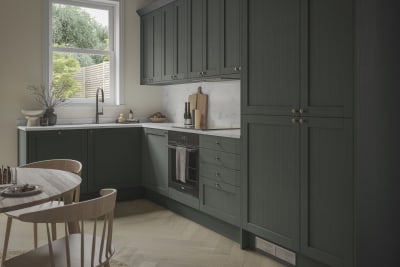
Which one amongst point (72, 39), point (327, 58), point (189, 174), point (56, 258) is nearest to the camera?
point (56, 258)

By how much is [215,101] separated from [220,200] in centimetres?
140

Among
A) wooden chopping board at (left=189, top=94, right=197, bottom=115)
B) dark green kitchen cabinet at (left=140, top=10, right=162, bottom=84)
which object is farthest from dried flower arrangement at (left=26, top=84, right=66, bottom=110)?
wooden chopping board at (left=189, top=94, right=197, bottom=115)

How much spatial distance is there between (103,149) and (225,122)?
4.80 feet

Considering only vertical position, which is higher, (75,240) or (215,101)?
(215,101)

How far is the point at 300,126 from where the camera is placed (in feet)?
9.47

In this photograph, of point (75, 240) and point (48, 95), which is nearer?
point (75, 240)

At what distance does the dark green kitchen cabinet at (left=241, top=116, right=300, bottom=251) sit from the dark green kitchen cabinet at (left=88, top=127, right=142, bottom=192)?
2.11 meters

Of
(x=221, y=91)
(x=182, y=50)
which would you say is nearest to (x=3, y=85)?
(x=182, y=50)

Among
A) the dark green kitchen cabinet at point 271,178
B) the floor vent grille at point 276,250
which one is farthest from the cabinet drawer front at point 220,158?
the floor vent grille at point 276,250

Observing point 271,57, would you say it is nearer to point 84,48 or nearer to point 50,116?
point 50,116

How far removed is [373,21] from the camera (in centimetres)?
256

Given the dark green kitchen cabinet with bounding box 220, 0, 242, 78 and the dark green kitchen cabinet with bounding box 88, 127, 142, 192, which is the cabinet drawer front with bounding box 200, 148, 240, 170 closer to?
the dark green kitchen cabinet with bounding box 220, 0, 242, 78

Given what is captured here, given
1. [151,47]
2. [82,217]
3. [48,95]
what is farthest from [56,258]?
[151,47]

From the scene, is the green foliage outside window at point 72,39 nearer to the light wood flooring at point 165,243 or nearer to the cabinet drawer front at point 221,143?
the light wood flooring at point 165,243
